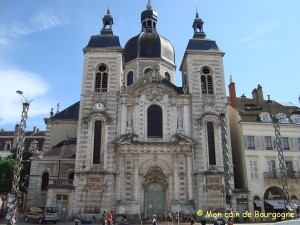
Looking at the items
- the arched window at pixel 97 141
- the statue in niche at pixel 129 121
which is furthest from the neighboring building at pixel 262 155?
the arched window at pixel 97 141

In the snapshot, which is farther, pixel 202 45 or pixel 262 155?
pixel 202 45

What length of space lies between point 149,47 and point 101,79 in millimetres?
8141

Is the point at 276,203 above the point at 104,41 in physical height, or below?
below

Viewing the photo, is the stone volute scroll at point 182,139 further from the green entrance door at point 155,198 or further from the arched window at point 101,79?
the arched window at point 101,79

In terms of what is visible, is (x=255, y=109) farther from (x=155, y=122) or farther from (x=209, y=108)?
(x=155, y=122)

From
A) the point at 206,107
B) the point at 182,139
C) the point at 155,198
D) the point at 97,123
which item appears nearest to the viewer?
the point at 155,198

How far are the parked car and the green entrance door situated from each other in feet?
24.3

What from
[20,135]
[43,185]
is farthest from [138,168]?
[20,135]

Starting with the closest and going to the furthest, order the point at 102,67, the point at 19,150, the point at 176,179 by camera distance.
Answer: the point at 19,150, the point at 176,179, the point at 102,67

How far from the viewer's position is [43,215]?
918 inches

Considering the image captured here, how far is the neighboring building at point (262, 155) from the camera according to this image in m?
27.5

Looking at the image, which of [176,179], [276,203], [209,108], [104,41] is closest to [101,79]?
[104,41]

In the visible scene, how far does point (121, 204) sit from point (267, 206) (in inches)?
483

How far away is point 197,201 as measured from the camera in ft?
86.8
